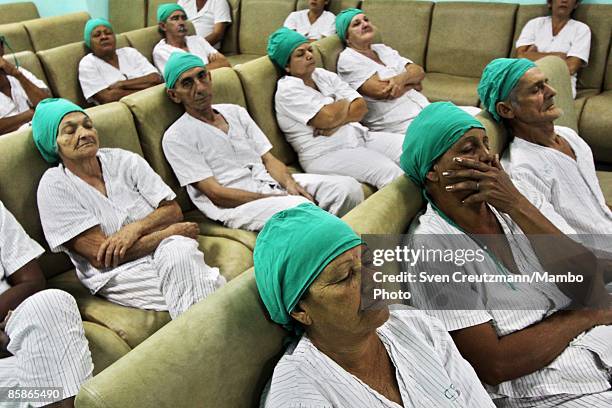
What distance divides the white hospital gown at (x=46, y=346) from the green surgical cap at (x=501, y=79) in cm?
164

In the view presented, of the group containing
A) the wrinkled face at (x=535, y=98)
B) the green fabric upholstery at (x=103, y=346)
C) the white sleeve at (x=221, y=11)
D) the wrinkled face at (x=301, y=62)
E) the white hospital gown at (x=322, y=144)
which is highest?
the wrinkled face at (x=535, y=98)

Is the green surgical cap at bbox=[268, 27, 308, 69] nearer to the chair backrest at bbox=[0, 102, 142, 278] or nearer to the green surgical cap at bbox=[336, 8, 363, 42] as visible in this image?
the green surgical cap at bbox=[336, 8, 363, 42]

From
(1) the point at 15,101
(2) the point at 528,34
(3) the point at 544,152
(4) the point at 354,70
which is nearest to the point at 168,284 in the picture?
(3) the point at 544,152

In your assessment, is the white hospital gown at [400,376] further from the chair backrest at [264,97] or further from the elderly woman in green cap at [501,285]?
the chair backrest at [264,97]

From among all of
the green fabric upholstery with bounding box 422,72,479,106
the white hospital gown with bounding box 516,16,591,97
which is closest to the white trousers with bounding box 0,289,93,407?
the green fabric upholstery with bounding box 422,72,479,106

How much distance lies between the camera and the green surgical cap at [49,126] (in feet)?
6.89

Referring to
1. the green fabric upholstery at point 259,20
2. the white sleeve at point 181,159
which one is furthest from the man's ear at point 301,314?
the green fabric upholstery at point 259,20

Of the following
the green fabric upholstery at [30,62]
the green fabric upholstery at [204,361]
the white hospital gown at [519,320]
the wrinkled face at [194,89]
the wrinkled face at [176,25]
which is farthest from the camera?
the wrinkled face at [176,25]

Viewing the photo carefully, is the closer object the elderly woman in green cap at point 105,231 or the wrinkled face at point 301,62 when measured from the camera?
the elderly woman in green cap at point 105,231

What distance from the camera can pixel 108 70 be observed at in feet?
12.5

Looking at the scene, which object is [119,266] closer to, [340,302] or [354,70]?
[340,302]

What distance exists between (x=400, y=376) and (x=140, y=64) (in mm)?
3425

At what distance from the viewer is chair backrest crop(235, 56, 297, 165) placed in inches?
118

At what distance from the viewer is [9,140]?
6.93 feet
